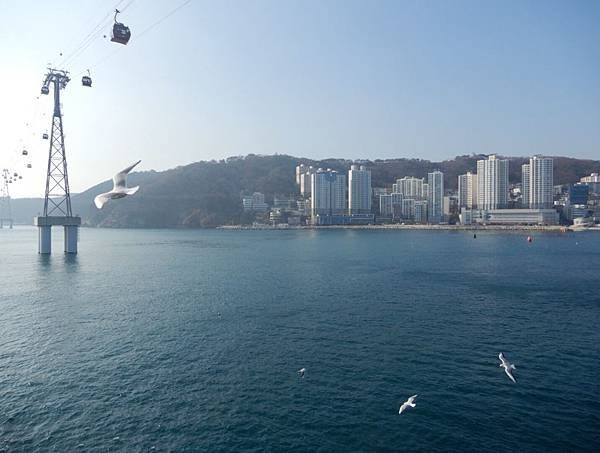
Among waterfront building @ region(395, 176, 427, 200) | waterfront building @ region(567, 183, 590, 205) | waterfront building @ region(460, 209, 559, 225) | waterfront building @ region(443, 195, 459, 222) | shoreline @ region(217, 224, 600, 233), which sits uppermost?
waterfront building @ region(395, 176, 427, 200)

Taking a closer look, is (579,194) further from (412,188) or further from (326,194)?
(326,194)

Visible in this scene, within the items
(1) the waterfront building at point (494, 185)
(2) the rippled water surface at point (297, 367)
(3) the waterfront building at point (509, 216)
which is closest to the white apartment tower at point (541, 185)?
(3) the waterfront building at point (509, 216)

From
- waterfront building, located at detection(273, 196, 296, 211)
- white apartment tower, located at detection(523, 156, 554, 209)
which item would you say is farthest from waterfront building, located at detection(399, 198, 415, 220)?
waterfront building, located at detection(273, 196, 296, 211)

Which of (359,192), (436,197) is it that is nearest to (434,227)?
(436,197)

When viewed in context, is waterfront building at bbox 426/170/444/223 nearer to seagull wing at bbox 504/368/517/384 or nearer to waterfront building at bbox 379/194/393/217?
waterfront building at bbox 379/194/393/217

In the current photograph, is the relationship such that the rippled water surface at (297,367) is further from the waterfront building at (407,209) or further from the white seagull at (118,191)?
the waterfront building at (407,209)

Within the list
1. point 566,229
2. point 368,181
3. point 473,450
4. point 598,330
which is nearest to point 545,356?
point 598,330
